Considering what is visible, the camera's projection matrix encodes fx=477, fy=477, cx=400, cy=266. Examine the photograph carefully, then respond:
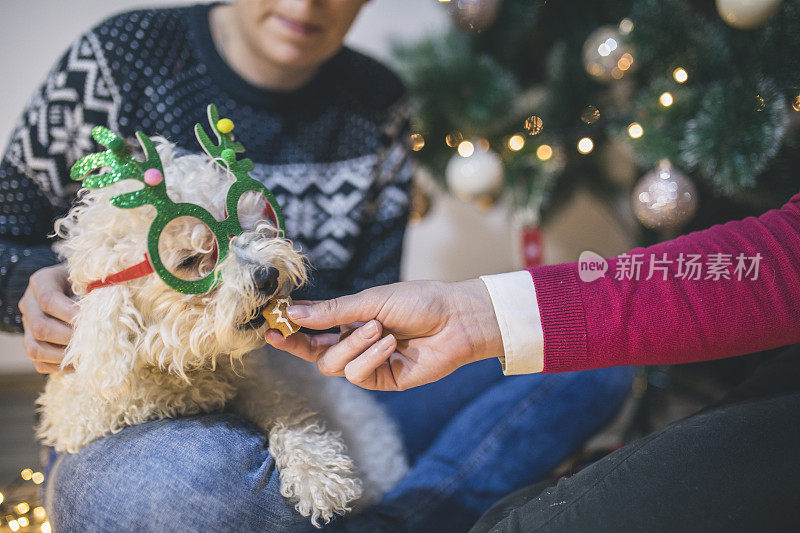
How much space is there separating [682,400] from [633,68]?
964 mm

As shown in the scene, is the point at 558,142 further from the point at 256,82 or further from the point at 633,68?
the point at 256,82

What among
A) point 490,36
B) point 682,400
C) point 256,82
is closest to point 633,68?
point 490,36

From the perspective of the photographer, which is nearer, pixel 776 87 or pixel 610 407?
pixel 610 407

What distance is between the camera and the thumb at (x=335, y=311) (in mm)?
531

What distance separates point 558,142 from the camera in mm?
1326

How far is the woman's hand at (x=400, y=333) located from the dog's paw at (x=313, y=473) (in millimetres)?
114

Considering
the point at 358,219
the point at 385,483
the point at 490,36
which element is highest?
the point at 490,36

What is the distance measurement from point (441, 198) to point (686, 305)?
1259 millimetres

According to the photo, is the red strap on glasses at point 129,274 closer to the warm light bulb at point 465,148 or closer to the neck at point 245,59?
the neck at point 245,59

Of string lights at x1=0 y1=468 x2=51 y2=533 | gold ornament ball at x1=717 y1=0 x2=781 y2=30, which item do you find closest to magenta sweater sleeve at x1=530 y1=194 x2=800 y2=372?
gold ornament ball at x1=717 y1=0 x2=781 y2=30

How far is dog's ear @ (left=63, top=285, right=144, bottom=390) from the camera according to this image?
53cm

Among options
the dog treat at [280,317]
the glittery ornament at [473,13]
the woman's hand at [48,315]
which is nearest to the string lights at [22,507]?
the woman's hand at [48,315]

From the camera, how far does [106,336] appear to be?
Result: 529mm

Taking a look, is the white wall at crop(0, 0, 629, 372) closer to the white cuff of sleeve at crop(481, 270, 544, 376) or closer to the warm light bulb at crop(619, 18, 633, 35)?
the warm light bulb at crop(619, 18, 633, 35)
